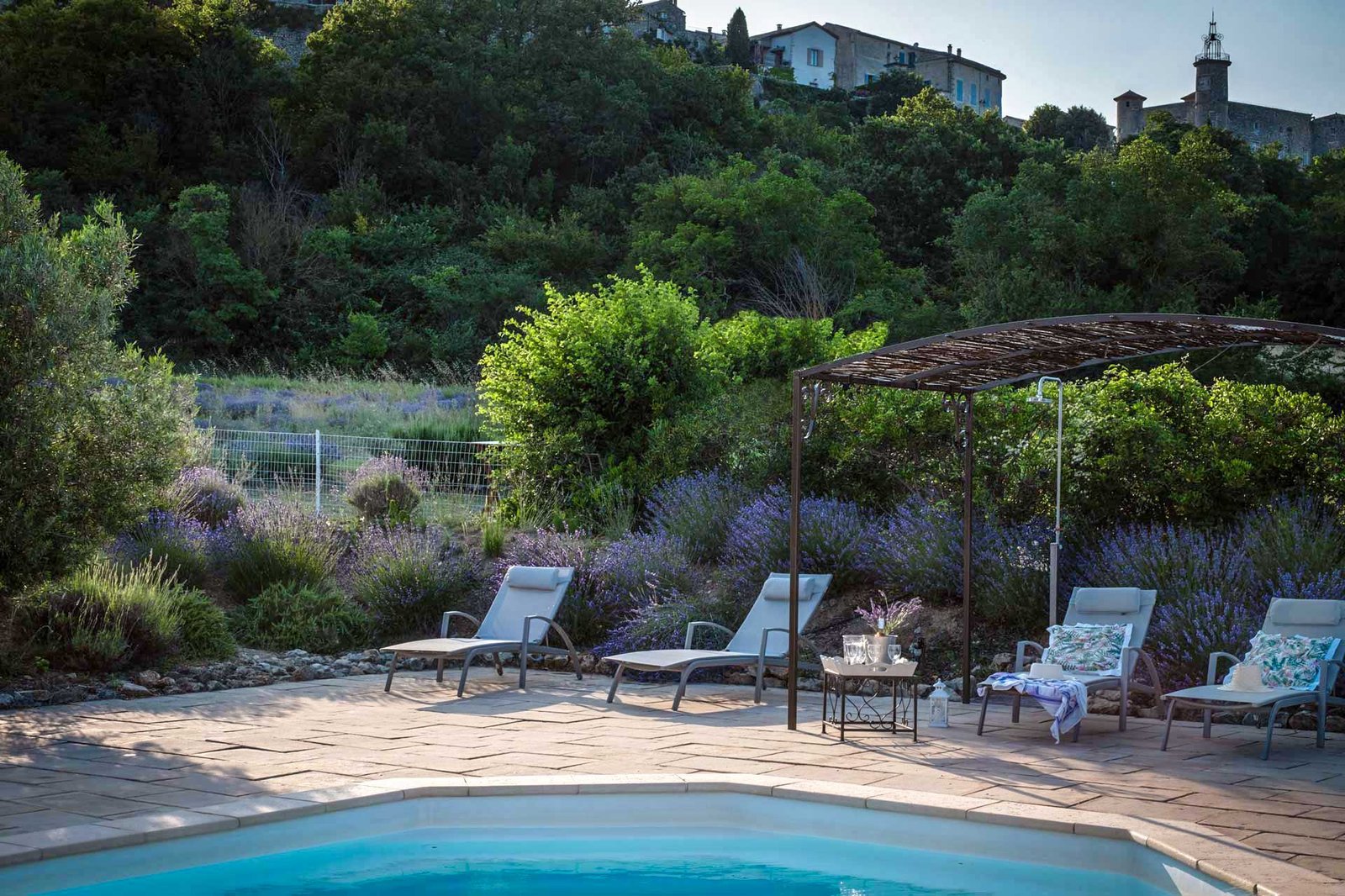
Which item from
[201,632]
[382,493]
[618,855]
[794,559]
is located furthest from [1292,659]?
[382,493]

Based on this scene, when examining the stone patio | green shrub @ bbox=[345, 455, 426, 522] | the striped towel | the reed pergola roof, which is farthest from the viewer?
green shrub @ bbox=[345, 455, 426, 522]

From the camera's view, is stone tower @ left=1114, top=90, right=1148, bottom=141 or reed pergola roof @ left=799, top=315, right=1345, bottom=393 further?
stone tower @ left=1114, top=90, right=1148, bottom=141

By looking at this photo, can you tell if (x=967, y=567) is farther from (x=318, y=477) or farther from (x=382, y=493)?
(x=318, y=477)

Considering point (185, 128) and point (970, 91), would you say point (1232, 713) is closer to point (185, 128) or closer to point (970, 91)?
point (185, 128)

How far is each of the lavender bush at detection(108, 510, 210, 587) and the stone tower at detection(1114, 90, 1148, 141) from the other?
63173 millimetres

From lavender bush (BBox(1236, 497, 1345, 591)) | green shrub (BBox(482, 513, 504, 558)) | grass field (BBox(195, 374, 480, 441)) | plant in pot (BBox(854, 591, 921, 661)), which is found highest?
grass field (BBox(195, 374, 480, 441))

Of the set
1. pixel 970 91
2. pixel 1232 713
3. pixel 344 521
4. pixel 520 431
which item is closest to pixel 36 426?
pixel 344 521

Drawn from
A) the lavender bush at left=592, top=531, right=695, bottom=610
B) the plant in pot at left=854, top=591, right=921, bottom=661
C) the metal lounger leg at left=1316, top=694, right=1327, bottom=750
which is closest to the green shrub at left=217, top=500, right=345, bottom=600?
the lavender bush at left=592, top=531, right=695, bottom=610

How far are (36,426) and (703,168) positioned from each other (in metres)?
25.6

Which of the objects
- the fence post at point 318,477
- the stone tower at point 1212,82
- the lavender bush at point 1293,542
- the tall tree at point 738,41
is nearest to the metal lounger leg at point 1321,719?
the lavender bush at point 1293,542

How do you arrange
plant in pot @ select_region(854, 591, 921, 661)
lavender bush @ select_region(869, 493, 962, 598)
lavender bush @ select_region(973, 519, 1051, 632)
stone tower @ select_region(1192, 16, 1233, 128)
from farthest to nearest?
1. stone tower @ select_region(1192, 16, 1233, 128)
2. lavender bush @ select_region(869, 493, 962, 598)
3. lavender bush @ select_region(973, 519, 1051, 632)
4. plant in pot @ select_region(854, 591, 921, 661)

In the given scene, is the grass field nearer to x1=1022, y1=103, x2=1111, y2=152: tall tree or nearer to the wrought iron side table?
the wrought iron side table

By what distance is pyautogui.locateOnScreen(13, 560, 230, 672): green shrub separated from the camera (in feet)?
26.9

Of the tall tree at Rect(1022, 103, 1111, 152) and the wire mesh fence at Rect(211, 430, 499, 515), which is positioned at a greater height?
the tall tree at Rect(1022, 103, 1111, 152)
